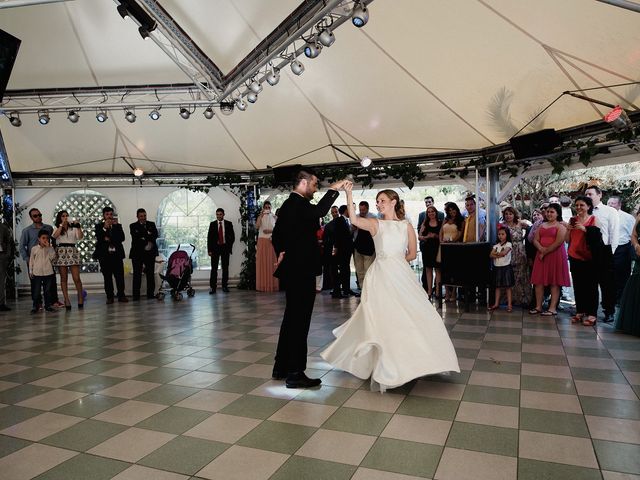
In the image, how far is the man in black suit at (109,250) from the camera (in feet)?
29.2

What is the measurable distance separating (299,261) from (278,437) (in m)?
1.32

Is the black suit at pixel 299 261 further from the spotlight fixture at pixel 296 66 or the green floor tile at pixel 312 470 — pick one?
the spotlight fixture at pixel 296 66

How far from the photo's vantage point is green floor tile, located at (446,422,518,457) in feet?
8.60

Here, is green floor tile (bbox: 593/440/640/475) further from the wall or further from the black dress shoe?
the wall

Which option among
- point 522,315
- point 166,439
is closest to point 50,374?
point 166,439

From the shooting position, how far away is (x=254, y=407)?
11.0 feet

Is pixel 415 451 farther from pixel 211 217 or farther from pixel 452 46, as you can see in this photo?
pixel 211 217

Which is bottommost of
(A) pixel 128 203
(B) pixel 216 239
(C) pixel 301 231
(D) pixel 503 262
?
(D) pixel 503 262

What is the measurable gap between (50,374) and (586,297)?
596cm

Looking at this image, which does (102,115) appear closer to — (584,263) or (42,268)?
(42,268)

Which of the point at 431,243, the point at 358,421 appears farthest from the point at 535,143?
the point at 358,421

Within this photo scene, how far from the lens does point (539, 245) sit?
6.76m

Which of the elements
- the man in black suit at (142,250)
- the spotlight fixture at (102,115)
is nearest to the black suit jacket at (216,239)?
the man in black suit at (142,250)

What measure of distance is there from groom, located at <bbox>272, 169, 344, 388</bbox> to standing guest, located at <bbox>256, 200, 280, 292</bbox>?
6629mm
